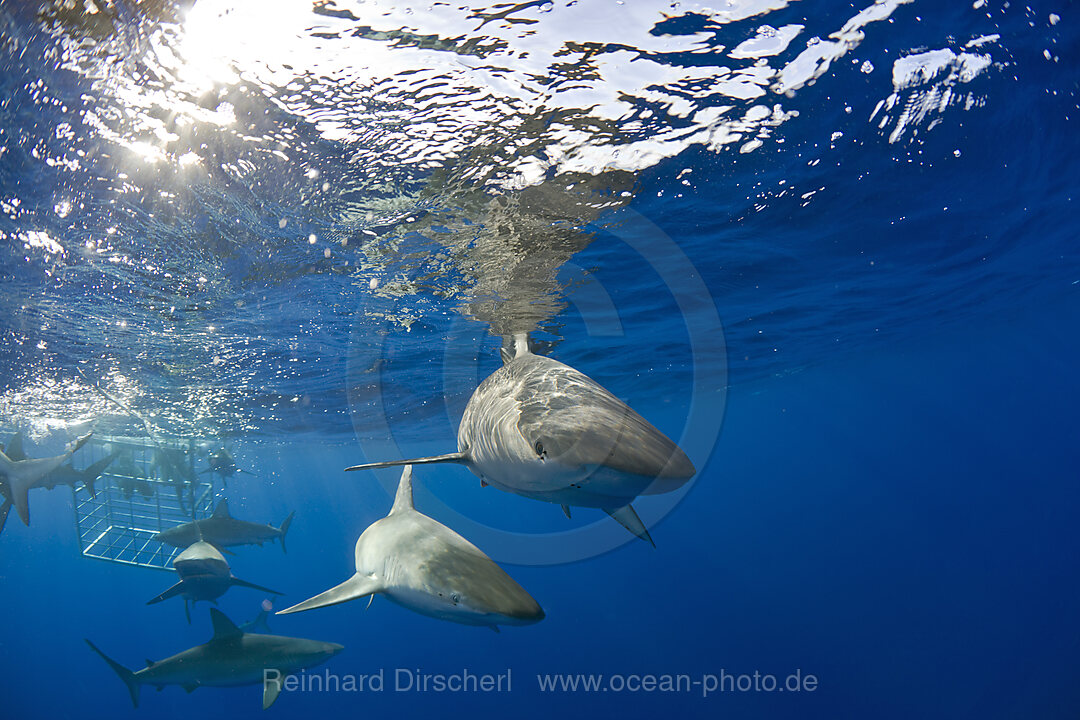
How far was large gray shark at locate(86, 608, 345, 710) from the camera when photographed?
26.9ft

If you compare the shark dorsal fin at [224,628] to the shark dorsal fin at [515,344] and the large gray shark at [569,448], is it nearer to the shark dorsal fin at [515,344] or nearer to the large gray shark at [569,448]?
the large gray shark at [569,448]

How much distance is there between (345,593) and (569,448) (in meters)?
2.63

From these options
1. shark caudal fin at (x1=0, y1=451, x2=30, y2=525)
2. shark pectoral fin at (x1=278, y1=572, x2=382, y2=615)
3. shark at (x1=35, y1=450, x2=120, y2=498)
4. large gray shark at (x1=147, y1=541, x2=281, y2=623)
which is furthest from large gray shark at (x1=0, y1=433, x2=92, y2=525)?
shark pectoral fin at (x1=278, y1=572, x2=382, y2=615)

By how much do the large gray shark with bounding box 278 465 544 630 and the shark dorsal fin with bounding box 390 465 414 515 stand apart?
1.75ft

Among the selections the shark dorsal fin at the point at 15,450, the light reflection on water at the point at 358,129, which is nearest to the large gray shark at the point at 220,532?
the shark dorsal fin at the point at 15,450

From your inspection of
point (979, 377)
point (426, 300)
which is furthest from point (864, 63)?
point (979, 377)

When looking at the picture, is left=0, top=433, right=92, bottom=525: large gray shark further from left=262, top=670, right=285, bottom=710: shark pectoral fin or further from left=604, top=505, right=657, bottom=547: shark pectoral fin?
left=604, top=505, right=657, bottom=547: shark pectoral fin

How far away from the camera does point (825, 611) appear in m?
42.1

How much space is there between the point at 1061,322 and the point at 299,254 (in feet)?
144

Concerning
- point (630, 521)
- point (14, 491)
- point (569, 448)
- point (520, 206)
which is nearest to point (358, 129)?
point (520, 206)

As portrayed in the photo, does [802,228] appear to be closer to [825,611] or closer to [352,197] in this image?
[352,197]

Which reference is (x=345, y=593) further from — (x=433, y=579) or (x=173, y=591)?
(x=173, y=591)

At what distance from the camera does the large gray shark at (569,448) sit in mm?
2621

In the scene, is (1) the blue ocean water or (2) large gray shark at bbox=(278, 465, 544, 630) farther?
(1) the blue ocean water
